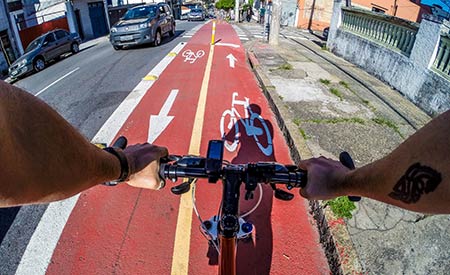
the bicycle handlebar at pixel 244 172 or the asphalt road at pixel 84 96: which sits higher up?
the bicycle handlebar at pixel 244 172

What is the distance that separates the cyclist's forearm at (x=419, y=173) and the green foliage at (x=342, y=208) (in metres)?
2.06

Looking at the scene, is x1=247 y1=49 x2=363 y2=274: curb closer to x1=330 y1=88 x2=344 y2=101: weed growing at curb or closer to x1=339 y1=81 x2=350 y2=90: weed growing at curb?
x1=330 y1=88 x2=344 y2=101: weed growing at curb

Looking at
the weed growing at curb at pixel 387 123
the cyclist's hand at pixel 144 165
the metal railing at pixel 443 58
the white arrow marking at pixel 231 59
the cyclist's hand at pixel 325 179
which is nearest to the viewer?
the cyclist's hand at pixel 325 179

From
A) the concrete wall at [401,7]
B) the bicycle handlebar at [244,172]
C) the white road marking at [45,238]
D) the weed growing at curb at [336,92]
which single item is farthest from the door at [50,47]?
the concrete wall at [401,7]

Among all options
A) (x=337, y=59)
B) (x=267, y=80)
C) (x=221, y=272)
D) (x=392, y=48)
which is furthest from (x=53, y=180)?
(x=337, y=59)

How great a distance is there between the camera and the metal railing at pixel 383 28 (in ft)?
24.4

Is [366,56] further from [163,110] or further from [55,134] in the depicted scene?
[55,134]

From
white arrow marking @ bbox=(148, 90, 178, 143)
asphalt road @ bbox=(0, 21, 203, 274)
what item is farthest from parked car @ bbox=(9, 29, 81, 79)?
white arrow marking @ bbox=(148, 90, 178, 143)

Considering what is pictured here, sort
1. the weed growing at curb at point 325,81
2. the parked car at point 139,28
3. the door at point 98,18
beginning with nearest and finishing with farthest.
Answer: the weed growing at curb at point 325,81 < the parked car at point 139,28 < the door at point 98,18

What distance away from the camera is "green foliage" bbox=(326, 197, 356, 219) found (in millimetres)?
3148

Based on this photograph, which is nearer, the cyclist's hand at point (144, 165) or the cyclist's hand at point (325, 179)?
the cyclist's hand at point (325, 179)

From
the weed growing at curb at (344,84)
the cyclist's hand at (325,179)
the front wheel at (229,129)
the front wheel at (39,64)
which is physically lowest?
the front wheel at (39,64)

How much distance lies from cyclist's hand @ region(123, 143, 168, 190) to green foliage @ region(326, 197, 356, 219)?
2.30m

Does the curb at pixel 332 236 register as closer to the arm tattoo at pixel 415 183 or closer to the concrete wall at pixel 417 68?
the arm tattoo at pixel 415 183
